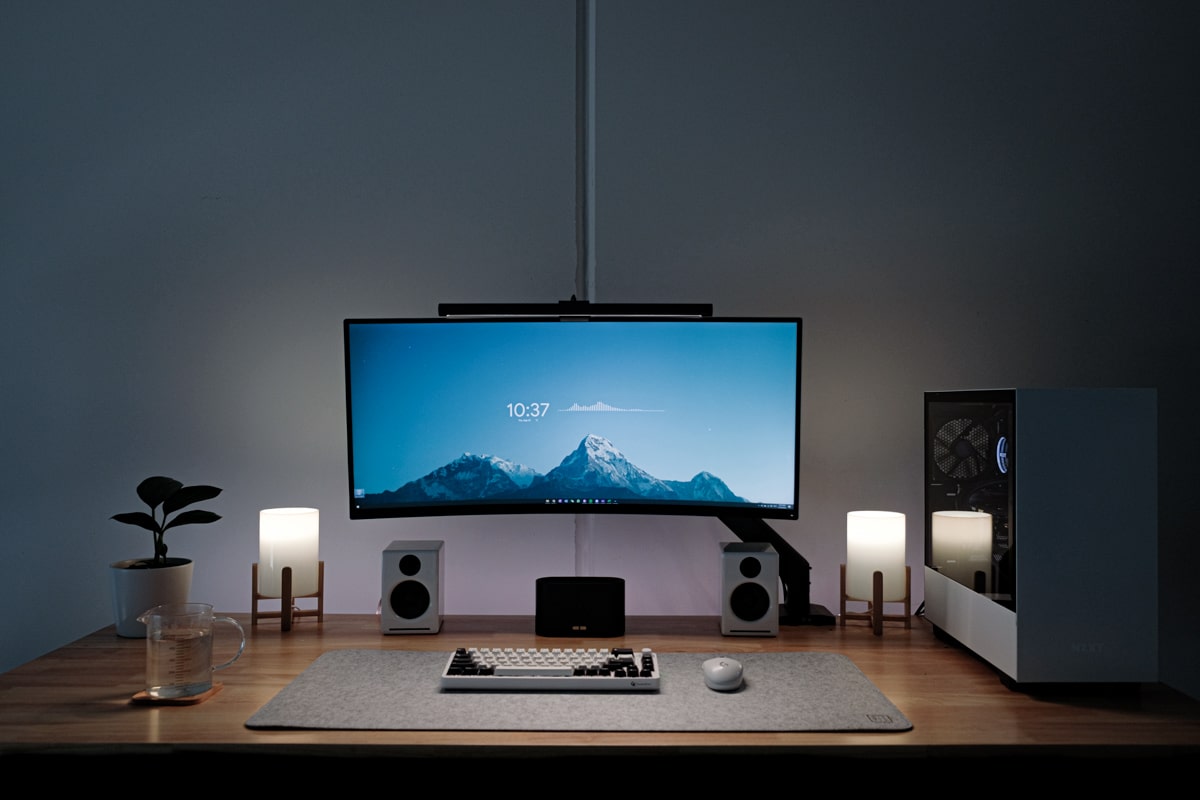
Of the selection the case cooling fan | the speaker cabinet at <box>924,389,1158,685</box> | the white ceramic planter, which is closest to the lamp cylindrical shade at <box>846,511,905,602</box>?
the case cooling fan

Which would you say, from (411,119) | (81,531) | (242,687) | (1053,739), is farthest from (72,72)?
(1053,739)

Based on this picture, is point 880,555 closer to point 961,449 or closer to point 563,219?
point 961,449

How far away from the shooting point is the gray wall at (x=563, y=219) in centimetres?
181

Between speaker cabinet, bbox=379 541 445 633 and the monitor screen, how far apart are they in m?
0.08

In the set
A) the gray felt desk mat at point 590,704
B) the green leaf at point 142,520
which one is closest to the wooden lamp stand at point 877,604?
the gray felt desk mat at point 590,704

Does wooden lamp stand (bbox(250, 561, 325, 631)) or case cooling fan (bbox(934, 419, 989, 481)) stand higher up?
case cooling fan (bbox(934, 419, 989, 481))

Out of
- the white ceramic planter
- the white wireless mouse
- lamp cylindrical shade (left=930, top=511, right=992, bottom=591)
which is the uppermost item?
lamp cylindrical shade (left=930, top=511, right=992, bottom=591)

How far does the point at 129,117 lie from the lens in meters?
1.83

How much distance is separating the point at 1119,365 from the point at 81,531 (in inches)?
90.9

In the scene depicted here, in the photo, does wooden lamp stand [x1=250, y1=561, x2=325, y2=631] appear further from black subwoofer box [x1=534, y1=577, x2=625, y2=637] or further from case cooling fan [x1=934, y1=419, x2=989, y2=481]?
case cooling fan [x1=934, y1=419, x2=989, y2=481]

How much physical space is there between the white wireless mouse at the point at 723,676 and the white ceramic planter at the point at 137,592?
100 cm

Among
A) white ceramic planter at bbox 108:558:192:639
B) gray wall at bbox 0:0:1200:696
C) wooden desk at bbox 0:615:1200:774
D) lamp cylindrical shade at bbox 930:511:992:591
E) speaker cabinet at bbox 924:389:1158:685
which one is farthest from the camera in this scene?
gray wall at bbox 0:0:1200:696

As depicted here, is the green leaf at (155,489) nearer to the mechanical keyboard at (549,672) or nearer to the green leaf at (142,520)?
the green leaf at (142,520)

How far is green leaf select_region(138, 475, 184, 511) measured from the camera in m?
1.55
